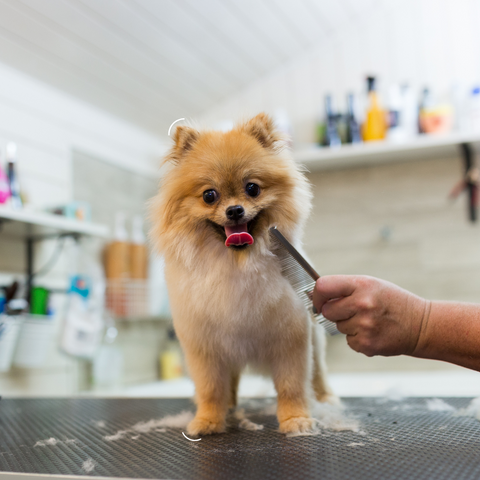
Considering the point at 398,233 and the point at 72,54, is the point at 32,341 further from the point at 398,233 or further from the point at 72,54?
the point at 398,233

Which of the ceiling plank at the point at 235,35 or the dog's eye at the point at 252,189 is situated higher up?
the ceiling plank at the point at 235,35

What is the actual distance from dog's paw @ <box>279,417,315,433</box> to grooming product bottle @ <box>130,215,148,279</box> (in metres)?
1.76

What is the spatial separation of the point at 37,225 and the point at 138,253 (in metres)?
0.78

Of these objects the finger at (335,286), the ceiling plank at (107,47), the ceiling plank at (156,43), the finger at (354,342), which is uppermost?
the ceiling plank at (156,43)

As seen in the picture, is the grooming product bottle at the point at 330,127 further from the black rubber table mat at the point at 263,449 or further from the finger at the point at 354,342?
the finger at the point at 354,342

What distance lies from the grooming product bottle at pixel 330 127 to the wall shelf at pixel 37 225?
52.5 inches

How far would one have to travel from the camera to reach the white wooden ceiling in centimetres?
189

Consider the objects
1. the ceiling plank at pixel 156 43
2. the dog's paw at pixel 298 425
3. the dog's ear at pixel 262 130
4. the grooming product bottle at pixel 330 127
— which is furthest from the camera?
the grooming product bottle at pixel 330 127

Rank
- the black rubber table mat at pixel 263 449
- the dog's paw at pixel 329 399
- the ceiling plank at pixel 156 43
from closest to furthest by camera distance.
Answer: the black rubber table mat at pixel 263 449 < the dog's paw at pixel 329 399 < the ceiling plank at pixel 156 43

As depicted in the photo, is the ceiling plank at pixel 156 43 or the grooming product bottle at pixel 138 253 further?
the grooming product bottle at pixel 138 253

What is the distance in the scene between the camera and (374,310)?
0.87 meters

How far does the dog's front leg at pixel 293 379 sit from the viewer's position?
1.05 meters

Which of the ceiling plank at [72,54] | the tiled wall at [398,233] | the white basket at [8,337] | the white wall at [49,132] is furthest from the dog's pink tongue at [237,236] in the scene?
the tiled wall at [398,233]

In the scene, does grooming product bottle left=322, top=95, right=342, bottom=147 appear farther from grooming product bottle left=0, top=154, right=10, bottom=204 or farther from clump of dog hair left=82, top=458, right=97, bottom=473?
clump of dog hair left=82, top=458, right=97, bottom=473
